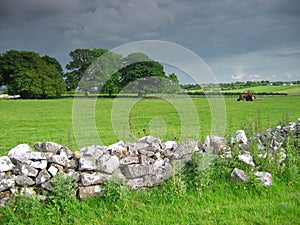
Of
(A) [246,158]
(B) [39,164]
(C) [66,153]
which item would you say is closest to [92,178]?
(C) [66,153]

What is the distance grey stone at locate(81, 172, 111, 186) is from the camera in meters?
4.51

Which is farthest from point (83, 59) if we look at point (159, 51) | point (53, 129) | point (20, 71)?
point (159, 51)

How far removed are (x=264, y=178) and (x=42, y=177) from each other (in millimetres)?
3906

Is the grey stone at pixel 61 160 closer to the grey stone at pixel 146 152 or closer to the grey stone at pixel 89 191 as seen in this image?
the grey stone at pixel 89 191

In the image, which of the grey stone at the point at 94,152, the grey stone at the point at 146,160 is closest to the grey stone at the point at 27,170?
the grey stone at the point at 94,152

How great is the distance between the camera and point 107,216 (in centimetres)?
418

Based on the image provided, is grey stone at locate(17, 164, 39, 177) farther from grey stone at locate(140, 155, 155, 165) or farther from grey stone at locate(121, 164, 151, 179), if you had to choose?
grey stone at locate(140, 155, 155, 165)

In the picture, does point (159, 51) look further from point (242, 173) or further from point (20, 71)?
point (20, 71)

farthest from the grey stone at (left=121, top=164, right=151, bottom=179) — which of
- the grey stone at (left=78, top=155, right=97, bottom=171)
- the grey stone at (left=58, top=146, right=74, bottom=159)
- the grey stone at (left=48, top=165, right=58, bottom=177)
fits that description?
the grey stone at (left=48, top=165, right=58, bottom=177)

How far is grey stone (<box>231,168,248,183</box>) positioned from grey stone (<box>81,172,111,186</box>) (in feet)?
7.53

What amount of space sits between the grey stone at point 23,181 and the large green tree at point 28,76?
182 feet

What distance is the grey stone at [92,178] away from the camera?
4.51 m

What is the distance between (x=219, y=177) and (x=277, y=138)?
2.38 m

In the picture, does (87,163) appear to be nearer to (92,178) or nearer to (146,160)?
(92,178)
